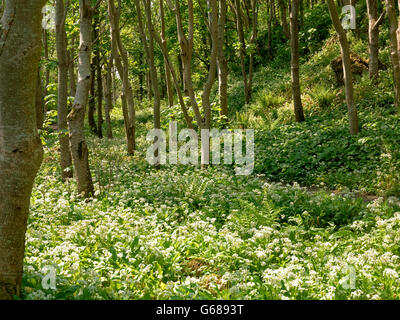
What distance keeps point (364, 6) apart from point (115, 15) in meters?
14.7

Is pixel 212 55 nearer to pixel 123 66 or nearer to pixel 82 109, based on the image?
pixel 123 66

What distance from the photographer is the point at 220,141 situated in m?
14.4

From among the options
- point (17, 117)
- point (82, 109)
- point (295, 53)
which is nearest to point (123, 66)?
point (82, 109)

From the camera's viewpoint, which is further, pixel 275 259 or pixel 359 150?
pixel 359 150

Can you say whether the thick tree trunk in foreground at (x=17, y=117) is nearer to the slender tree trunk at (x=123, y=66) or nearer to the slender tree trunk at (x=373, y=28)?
the slender tree trunk at (x=123, y=66)

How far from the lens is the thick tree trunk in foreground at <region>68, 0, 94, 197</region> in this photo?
8016 millimetres

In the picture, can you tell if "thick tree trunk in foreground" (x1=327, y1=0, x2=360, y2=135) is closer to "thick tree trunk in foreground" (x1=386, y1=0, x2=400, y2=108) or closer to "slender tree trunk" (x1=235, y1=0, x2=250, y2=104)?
"thick tree trunk in foreground" (x1=386, y1=0, x2=400, y2=108)

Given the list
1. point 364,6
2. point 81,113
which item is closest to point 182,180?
point 81,113

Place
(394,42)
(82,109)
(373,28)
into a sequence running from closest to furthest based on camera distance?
(82,109) → (394,42) → (373,28)

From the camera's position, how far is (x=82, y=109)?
26.5 feet

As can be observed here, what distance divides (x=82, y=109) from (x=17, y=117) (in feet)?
16.5

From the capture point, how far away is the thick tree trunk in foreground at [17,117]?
3.12m

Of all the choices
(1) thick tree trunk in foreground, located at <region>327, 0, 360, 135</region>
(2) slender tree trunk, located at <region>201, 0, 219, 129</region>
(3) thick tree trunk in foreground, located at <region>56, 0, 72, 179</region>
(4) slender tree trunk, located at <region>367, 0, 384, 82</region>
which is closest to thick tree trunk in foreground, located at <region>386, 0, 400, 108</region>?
(1) thick tree trunk in foreground, located at <region>327, 0, 360, 135</region>

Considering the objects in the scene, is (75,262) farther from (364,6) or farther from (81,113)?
(364,6)
